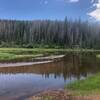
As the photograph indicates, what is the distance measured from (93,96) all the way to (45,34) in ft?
552

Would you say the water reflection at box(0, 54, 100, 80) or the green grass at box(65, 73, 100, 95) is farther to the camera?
the water reflection at box(0, 54, 100, 80)

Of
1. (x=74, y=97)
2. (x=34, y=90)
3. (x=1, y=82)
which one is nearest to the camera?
(x=74, y=97)

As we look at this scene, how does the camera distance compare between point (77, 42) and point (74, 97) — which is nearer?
point (74, 97)

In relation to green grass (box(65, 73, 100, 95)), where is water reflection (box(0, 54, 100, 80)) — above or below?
below

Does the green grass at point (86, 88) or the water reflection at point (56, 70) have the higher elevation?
the green grass at point (86, 88)

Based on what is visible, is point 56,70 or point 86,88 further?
point 56,70

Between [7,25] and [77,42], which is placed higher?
[7,25]

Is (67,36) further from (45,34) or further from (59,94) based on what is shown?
(59,94)

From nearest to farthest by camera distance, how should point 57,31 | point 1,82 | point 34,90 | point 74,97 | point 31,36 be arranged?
point 74,97 < point 34,90 < point 1,82 < point 31,36 < point 57,31

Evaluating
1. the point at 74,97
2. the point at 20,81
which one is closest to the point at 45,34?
the point at 20,81

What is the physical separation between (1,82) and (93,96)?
45.4ft

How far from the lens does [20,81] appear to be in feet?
121

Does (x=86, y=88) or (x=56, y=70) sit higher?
(x=86, y=88)

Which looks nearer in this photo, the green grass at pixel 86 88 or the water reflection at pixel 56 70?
the green grass at pixel 86 88
